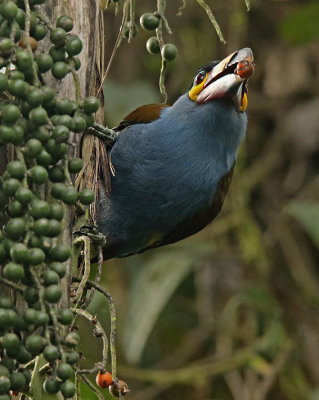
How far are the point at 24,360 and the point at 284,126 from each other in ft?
12.1

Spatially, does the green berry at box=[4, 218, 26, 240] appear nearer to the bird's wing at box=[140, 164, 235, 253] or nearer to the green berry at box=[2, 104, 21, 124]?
the green berry at box=[2, 104, 21, 124]

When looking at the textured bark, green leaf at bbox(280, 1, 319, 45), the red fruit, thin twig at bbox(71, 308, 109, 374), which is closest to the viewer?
thin twig at bbox(71, 308, 109, 374)

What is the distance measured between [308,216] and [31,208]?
9.14ft

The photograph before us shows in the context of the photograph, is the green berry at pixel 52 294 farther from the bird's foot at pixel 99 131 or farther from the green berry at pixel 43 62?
the bird's foot at pixel 99 131

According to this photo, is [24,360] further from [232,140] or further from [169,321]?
[169,321]

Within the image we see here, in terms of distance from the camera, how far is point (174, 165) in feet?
8.21

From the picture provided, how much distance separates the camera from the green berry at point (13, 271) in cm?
125

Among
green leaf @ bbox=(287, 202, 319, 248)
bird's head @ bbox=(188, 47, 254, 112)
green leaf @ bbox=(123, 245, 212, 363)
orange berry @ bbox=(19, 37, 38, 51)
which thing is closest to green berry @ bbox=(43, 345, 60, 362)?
orange berry @ bbox=(19, 37, 38, 51)

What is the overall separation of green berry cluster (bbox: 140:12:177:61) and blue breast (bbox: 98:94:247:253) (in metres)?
0.67

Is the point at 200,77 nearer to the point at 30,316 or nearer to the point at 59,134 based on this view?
the point at 59,134

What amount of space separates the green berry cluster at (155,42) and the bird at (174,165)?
600mm

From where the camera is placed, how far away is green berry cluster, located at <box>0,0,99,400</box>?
129 centimetres

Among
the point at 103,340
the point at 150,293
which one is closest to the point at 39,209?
the point at 103,340

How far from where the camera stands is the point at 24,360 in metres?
1.33
